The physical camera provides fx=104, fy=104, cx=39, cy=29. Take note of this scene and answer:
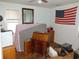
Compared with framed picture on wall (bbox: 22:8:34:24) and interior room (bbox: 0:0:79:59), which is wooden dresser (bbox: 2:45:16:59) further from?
framed picture on wall (bbox: 22:8:34:24)

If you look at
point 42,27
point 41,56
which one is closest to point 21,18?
point 42,27

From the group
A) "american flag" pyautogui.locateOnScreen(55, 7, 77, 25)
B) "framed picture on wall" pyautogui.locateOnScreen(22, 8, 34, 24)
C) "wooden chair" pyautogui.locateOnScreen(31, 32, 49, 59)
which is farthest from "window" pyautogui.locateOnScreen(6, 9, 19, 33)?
"american flag" pyautogui.locateOnScreen(55, 7, 77, 25)

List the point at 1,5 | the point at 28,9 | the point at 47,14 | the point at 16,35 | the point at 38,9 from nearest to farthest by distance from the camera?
the point at 1,5 → the point at 16,35 → the point at 28,9 → the point at 38,9 → the point at 47,14

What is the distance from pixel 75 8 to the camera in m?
4.52

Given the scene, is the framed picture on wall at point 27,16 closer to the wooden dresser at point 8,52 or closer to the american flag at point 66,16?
the american flag at point 66,16

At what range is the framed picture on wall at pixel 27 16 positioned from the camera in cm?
509

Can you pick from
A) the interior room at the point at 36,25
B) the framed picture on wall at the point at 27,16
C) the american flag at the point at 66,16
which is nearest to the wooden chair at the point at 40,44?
the interior room at the point at 36,25

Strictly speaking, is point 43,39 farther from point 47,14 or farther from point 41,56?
point 47,14

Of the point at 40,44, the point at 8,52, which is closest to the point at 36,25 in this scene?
the point at 40,44

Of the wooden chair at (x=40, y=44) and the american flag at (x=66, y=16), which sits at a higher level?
the american flag at (x=66, y=16)

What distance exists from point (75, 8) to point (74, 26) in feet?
2.60

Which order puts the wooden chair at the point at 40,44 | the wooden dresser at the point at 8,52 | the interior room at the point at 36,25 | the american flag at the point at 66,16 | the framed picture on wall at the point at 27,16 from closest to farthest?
the wooden dresser at the point at 8,52 < the wooden chair at the point at 40,44 < the interior room at the point at 36,25 < the american flag at the point at 66,16 < the framed picture on wall at the point at 27,16

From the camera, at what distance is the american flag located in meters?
4.64

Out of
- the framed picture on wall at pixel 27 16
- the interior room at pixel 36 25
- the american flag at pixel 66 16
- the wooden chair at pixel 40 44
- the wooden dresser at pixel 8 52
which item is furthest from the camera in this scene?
the framed picture on wall at pixel 27 16
